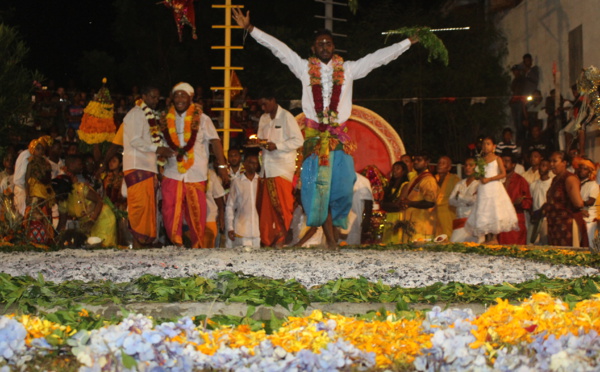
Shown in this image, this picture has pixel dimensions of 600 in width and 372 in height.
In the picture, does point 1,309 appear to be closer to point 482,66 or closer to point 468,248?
point 468,248

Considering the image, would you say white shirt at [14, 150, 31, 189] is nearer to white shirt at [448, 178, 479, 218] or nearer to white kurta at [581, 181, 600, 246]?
white shirt at [448, 178, 479, 218]

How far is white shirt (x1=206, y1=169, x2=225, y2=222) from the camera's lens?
11.6m

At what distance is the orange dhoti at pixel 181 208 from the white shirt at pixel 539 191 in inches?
216

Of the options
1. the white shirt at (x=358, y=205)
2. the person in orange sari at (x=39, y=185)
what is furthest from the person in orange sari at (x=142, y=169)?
the white shirt at (x=358, y=205)

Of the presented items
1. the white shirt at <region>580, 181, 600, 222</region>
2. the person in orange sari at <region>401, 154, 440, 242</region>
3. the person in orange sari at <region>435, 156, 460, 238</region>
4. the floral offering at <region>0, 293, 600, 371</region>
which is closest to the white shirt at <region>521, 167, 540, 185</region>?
the person in orange sari at <region>435, 156, 460, 238</region>

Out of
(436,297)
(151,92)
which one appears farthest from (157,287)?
(151,92)

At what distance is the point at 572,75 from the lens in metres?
17.5

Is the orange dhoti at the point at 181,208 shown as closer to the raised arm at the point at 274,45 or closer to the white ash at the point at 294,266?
the white ash at the point at 294,266

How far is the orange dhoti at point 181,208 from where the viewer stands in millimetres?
9641

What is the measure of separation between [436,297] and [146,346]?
209 cm

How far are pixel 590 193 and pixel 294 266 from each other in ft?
21.8

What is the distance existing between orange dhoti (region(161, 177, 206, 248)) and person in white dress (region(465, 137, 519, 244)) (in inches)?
153

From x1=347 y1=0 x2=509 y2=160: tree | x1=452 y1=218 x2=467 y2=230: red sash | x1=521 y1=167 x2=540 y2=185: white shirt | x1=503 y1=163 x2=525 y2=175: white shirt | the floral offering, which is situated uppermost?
x1=347 y1=0 x2=509 y2=160: tree

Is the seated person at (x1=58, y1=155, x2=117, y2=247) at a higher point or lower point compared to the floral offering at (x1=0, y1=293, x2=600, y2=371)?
higher
